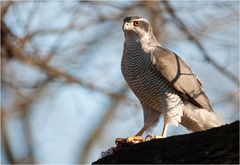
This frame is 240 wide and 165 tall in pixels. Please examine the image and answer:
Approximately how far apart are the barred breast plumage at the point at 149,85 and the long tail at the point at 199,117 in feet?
0.40

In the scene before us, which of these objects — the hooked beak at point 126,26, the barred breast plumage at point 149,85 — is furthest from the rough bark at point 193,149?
the hooked beak at point 126,26

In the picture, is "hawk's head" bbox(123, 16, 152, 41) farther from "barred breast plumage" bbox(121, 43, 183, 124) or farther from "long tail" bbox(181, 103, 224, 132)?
"long tail" bbox(181, 103, 224, 132)

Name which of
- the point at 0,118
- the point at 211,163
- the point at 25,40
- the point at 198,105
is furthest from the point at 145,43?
the point at 0,118

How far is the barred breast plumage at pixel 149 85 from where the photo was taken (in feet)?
20.2

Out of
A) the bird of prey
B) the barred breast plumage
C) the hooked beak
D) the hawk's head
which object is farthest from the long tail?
the hooked beak

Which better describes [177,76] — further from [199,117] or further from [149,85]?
[199,117]

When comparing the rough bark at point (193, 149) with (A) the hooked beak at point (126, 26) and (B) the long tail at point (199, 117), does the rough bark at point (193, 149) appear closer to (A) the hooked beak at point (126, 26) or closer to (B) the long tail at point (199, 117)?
(B) the long tail at point (199, 117)

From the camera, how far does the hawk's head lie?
6.48 meters

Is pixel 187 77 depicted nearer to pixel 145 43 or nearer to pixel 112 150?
pixel 145 43

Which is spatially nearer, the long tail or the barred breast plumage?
the barred breast plumage

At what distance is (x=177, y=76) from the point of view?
6.26 m

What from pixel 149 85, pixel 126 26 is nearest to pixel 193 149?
pixel 149 85

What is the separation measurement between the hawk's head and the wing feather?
0.72 feet

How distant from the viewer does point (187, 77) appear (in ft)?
21.1
